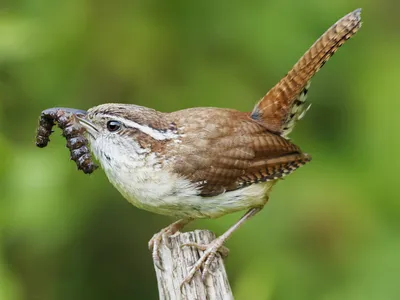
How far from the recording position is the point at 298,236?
538 centimetres

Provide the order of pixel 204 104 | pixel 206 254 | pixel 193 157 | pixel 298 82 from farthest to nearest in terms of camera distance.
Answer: pixel 204 104
pixel 298 82
pixel 193 157
pixel 206 254

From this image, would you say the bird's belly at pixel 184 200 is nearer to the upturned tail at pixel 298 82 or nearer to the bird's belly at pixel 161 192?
the bird's belly at pixel 161 192

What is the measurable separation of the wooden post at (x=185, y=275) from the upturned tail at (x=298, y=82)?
88 cm

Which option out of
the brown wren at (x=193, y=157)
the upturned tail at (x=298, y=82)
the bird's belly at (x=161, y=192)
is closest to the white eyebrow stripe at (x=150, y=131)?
the brown wren at (x=193, y=157)

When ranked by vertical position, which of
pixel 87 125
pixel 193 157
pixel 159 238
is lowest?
pixel 159 238

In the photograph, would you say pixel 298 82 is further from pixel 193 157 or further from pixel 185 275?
pixel 185 275

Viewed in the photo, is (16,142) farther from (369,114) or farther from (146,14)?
(369,114)

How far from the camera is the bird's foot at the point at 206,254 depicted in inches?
149

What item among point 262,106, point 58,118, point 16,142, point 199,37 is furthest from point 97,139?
point 199,37

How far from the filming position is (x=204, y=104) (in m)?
5.81

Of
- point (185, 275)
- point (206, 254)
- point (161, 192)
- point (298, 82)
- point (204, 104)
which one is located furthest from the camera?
point (204, 104)

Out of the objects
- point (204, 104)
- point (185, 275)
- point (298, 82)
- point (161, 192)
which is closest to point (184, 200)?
point (161, 192)

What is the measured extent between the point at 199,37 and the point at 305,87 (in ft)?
4.51

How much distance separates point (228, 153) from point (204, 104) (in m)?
1.52
